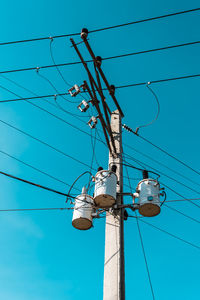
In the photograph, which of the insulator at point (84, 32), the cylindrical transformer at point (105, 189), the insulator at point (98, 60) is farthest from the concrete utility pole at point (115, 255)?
the insulator at point (84, 32)

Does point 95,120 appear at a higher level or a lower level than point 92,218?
higher

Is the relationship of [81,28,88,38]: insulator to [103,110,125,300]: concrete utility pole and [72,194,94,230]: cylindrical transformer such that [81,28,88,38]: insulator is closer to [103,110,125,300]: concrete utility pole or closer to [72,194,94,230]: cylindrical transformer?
[103,110,125,300]: concrete utility pole

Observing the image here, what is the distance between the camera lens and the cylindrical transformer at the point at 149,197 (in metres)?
5.55

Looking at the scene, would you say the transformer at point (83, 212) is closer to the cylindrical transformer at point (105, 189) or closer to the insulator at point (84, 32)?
the cylindrical transformer at point (105, 189)

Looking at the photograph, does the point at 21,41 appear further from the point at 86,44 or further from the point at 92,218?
the point at 92,218

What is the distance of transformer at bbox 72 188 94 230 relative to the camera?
18.8 ft

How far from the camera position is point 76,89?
6.85m

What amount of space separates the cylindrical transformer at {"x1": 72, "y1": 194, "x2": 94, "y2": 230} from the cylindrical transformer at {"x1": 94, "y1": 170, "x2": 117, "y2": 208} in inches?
10.6

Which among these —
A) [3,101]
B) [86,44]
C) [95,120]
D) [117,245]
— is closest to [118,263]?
[117,245]

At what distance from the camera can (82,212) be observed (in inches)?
227

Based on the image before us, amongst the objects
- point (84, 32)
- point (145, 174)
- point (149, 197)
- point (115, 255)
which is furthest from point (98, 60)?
point (115, 255)

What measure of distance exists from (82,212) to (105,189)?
25.1 inches

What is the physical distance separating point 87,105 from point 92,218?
2.36 meters

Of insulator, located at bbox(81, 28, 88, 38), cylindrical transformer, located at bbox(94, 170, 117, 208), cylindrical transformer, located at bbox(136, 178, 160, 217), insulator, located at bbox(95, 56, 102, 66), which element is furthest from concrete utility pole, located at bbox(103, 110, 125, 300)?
insulator, located at bbox(81, 28, 88, 38)
